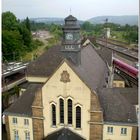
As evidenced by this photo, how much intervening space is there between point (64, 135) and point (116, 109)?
8.02ft

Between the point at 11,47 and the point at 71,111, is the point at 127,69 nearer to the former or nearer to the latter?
the point at 11,47

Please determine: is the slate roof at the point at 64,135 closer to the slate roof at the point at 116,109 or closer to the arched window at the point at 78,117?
the arched window at the point at 78,117

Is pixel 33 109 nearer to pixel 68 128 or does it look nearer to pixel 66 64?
pixel 68 128

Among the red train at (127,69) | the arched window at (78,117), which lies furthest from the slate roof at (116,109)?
the red train at (127,69)

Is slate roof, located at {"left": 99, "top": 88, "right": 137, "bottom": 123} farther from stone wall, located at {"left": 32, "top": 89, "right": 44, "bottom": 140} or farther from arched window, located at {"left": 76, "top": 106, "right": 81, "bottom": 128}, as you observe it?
stone wall, located at {"left": 32, "top": 89, "right": 44, "bottom": 140}

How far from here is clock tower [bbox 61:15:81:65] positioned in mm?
10750

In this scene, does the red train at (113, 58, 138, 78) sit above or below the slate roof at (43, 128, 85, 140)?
above

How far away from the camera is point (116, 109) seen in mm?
10398

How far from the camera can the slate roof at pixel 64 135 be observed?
384 inches

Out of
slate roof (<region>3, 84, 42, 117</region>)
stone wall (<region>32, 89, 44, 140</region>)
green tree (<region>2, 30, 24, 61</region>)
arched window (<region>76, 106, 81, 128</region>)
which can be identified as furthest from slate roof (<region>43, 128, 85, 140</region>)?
green tree (<region>2, 30, 24, 61</region>)

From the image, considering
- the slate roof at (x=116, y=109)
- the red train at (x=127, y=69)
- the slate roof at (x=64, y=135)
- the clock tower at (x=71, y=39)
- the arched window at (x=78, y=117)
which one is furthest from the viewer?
the red train at (x=127, y=69)

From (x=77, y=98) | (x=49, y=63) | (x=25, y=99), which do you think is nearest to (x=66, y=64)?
(x=77, y=98)

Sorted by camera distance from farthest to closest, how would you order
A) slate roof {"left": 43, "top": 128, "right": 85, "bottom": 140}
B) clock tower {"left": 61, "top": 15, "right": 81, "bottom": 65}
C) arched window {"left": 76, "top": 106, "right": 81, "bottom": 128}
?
1. clock tower {"left": 61, "top": 15, "right": 81, "bottom": 65}
2. arched window {"left": 76, "top": 106, "right": 81, "bottom": 128}
3. slate roof {"left": 43, "top": 128, "right": 85, "bottom": 140}

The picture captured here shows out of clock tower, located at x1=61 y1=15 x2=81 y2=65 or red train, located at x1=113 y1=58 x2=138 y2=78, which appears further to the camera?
red train, located at x1=113 y1=58 x2=138 y2=78
